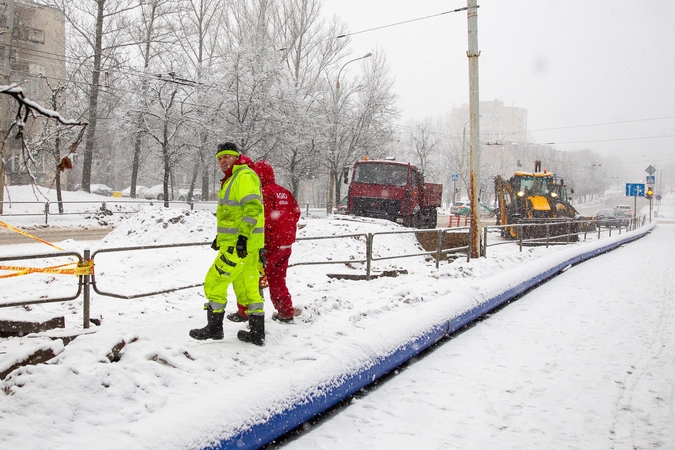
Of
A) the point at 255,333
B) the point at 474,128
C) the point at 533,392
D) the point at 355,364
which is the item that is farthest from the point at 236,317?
the point at 474,128

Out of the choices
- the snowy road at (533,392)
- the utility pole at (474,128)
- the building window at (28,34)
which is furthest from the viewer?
the building window at (28,34)

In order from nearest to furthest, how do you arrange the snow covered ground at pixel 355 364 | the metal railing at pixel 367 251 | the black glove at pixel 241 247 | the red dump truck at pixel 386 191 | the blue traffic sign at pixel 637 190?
the snow covered ground at pixel 355 364 → the black glove at pixel 241 247 → the metal railing at pixel 367 251 → the red dump truck at pixel 386 191 → the blue traffic sign at pixel 637 190

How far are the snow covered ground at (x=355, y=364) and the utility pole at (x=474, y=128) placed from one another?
15.4 ft

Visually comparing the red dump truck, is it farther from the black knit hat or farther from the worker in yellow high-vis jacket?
the worker in yellow high-vis jacket

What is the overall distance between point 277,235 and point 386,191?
537 inches

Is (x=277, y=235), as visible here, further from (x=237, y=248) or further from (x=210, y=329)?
(x=210, y=329)

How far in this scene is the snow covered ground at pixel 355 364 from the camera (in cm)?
333

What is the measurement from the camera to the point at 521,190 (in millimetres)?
24422

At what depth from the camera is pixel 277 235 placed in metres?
5.82

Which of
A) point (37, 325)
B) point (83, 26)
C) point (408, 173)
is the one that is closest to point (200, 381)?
point (37, 325)

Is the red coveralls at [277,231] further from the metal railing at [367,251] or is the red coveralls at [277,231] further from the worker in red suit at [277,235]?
the metal railing at [367,251]

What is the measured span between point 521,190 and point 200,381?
2255cm

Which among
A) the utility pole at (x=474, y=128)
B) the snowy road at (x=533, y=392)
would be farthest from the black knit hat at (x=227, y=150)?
the utility pole at (x=474, y=128)

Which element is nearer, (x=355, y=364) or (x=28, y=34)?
(x=355, y=364)
